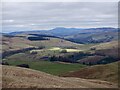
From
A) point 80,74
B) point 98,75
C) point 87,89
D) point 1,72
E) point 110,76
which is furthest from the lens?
point 80,74

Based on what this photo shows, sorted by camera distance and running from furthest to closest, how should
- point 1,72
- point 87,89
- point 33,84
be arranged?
point 1,72
point 87,89
point 33,84

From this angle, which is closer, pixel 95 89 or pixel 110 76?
pixel 95 89

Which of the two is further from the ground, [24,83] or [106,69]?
[24,83]

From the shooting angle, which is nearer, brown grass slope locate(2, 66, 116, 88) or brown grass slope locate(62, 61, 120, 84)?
brown grass slope locate(2, 66, 116, 88)

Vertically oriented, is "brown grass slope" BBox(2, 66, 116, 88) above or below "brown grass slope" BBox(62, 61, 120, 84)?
above

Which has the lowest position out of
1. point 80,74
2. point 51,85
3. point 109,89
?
point 80,74

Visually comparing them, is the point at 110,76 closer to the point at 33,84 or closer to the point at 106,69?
the point at 106,69

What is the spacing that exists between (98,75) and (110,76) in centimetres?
791

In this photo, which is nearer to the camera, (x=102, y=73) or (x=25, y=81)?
(x=25, y=81)

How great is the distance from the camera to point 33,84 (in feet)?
141

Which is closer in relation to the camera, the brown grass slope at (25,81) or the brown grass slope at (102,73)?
the brown grass slope at (25,81)

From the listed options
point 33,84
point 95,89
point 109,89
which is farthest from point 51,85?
point 109,89

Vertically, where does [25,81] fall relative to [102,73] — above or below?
above

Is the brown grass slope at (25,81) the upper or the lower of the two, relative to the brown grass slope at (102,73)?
upper
